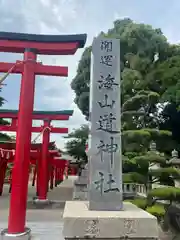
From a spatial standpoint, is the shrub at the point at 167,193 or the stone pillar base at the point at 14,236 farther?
the shrub at the point at 167,193

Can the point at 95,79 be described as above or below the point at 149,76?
below

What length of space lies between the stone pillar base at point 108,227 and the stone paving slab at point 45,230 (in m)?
2.63

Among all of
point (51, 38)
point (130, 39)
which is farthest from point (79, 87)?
point (51, 38)

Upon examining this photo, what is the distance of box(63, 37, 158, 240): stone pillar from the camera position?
3199 millimetres

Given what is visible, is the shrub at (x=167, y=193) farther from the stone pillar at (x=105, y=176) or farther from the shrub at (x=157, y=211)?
the stone pillar at (x=105, y=176)

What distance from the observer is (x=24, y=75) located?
5.04 meters

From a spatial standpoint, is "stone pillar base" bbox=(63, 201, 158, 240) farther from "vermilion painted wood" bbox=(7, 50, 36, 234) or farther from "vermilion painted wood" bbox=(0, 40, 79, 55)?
"vermilion painted wood" bbox=(0, 40, 79, 55)

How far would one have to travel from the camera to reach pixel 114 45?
4430 mm

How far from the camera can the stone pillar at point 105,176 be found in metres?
3.20

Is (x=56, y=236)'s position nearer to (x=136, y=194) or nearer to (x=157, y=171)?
(x=157, y=171)

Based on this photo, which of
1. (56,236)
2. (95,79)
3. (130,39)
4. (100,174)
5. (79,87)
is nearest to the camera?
(100,174)

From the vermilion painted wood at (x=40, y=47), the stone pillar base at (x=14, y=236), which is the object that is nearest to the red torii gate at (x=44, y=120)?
the vermilion painted wood at (x=40, y=47)

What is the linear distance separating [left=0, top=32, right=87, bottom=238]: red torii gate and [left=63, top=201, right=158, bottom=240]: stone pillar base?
5.72ft

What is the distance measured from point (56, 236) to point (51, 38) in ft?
14.0
